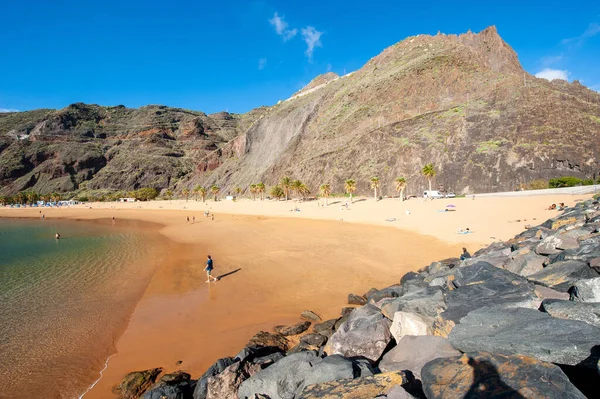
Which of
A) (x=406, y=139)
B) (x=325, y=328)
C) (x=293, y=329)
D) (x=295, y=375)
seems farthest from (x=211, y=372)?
(x=406, y=139)

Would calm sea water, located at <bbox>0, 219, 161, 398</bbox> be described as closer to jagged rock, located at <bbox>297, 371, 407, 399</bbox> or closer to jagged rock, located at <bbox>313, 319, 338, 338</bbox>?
jagged rock, located at <bbox>313, 319, 338, 338</bbox>

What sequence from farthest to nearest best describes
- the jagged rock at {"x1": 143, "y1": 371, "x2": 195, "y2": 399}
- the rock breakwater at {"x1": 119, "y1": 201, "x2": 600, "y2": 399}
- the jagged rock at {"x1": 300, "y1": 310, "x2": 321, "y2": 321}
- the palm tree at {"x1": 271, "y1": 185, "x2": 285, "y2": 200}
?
the palm tree at {"x1": 271, "y1": 185, "x2": 285, "y2": 200}
the jagged rock at {"x1": 300, "y1": 310, "x2": 321, "y2": 321}
the jagged rock at {"x1": 143, "y1": 371, "x2": 195, "y2": 399}
the rock breakwater at {"x1": 119, "y1": 201, "x2": 600, "y2": 399}

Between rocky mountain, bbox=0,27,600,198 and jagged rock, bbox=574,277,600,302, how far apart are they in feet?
191

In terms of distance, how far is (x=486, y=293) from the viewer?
21.6 feet

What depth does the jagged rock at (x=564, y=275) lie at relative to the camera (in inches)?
243

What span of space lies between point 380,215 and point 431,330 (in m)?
36.0

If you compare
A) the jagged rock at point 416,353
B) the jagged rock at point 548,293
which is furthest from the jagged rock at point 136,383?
the jagged rock at point 548,293

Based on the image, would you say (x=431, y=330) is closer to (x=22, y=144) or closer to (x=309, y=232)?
(x=309, y=232)

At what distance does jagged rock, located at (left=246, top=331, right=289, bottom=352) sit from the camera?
8914 mm

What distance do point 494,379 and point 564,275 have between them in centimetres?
460

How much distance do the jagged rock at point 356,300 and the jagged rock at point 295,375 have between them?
602cm

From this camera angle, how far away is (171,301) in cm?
1384

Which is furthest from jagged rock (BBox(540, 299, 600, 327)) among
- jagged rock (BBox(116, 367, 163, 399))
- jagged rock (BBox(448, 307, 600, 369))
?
jagged rock (BBox(116, 367, 163, 399))

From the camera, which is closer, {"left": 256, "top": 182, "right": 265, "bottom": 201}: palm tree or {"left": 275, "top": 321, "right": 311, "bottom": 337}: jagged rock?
{"left": 275, "top": 321, "right": 311, "bottom": 337}: jagged rock
